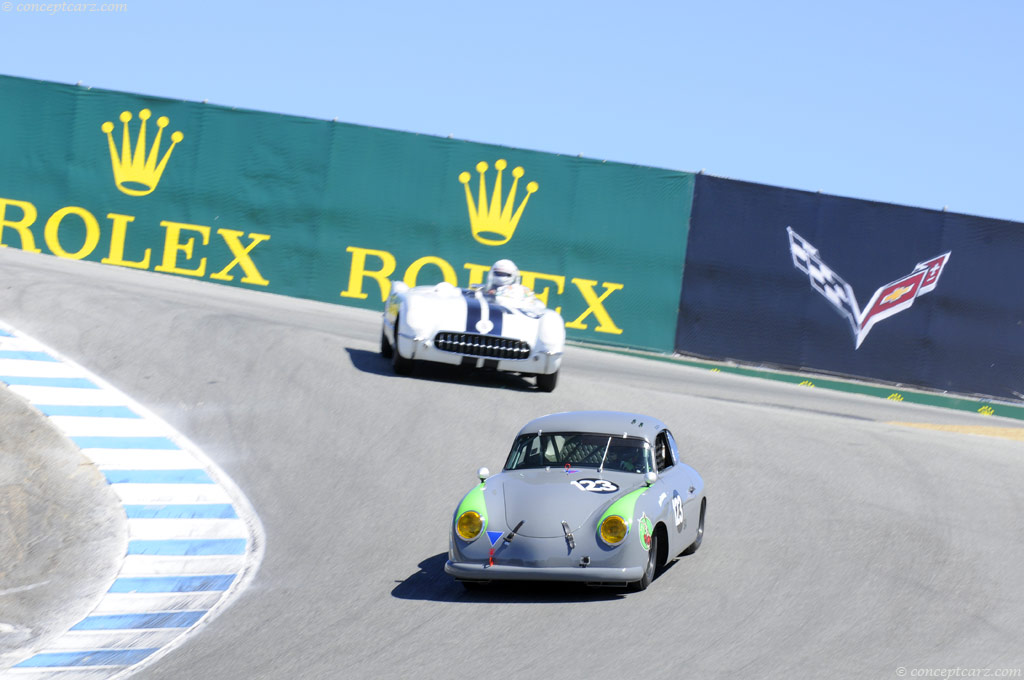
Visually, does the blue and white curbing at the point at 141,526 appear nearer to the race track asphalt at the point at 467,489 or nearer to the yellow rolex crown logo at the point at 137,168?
the race track asphalt at the point at 467,489

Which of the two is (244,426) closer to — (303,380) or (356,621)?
(303,380)

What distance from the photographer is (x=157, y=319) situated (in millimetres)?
13328

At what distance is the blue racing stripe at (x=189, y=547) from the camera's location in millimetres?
8086

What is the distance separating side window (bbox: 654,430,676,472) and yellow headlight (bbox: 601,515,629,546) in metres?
0.99

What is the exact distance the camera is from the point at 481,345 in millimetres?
11844

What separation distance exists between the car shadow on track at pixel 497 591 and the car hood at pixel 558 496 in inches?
→ 15.7

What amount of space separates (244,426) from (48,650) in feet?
13.7

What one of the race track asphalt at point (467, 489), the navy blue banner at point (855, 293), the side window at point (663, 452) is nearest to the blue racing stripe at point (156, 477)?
the race track asphalt at point (467, 489)

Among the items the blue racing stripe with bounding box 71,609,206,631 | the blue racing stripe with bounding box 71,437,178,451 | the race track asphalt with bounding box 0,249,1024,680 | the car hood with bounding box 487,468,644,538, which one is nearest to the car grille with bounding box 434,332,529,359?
the race track asphalt with bounding box 0,249,1024,680

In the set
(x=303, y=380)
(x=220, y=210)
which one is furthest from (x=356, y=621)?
(x=220, y=210)

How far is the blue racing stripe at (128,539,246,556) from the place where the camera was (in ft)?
26.5

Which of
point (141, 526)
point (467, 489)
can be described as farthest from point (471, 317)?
point (141, 526)

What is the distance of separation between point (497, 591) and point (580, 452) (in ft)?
3.84

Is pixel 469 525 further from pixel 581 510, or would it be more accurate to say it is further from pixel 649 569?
pixel 649 569
